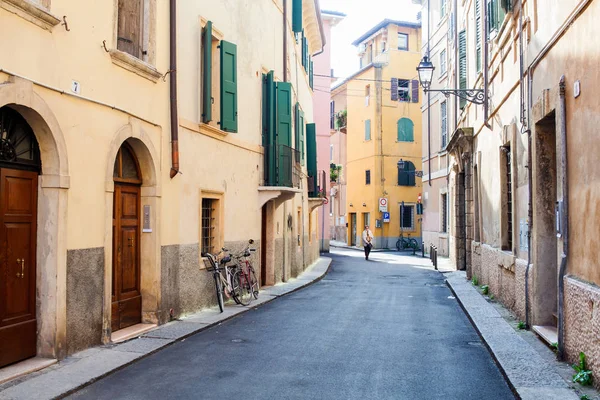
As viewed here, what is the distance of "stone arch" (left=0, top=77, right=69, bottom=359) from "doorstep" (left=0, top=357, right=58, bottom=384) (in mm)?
113

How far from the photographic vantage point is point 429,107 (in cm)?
2816

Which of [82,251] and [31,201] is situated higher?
[31,201]

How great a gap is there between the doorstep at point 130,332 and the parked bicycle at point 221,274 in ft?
6.81

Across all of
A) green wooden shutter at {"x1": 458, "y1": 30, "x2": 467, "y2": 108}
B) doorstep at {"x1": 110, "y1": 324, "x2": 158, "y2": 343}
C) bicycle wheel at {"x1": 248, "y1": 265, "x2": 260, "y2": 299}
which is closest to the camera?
doorstep at {"x1": 110, "y1": 324, "x2": 158, "y2": 343}

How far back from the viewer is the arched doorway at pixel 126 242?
881 cm

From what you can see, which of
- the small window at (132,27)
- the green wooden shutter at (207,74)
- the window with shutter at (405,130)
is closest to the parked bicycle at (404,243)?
the window with shutter at (405,130)

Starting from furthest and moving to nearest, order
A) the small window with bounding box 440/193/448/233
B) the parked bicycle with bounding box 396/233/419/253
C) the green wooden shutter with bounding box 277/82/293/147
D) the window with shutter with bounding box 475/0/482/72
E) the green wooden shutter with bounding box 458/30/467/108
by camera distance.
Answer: the parked bicycle with bounding box 396/233/419/253
the small window with bounding box 440/193/448/233
the green wooden shutter with bounding box 458/30/467/108
the window with shutter with bounding box 475/0/482/72
the green wooden shutter with bounding box 277/82/293/147

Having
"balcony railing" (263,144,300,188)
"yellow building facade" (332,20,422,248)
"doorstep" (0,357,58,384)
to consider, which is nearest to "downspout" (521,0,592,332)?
"doorstep" (0,357,58,384)

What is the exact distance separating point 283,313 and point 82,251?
4.83 meters

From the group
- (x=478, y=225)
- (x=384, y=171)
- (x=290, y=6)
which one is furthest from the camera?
(x=384, y=171)

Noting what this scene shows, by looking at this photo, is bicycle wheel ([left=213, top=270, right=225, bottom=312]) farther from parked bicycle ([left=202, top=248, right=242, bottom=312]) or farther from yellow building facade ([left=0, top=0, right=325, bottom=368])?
yellow building facade ([left=0, top=0, right=325, bottom=368])

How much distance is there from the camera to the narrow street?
19.7 ft

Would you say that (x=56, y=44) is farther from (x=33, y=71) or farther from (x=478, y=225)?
(x=478, y=225)

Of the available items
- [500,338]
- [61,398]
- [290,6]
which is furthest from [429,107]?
[61,398]
